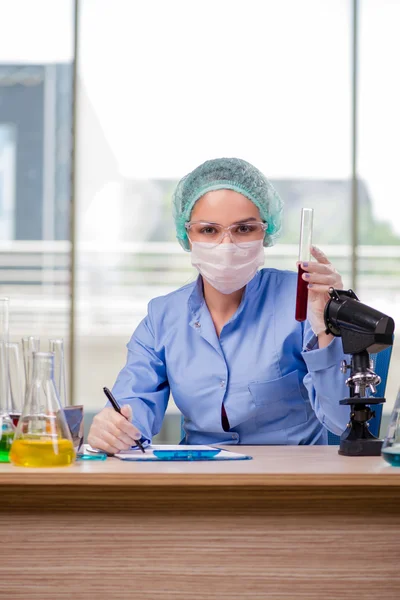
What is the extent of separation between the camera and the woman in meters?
2.00

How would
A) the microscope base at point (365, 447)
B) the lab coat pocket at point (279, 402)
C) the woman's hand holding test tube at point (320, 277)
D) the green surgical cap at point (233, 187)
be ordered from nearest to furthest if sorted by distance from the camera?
the microscope base at point (365, 447) → the woman's hand holding test tube at point (320, 277) → the lab coat pocket at point (279, 402) → the green surgical cap at point (233, 187)

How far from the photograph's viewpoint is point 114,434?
1.55 m

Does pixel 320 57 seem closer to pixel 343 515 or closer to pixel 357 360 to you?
pixel 357 360

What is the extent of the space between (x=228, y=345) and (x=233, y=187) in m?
0.41

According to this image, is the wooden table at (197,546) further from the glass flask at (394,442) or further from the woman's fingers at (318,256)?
the woman's fingers at (318,256)

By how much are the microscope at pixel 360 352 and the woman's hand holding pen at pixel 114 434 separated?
1.32 feet

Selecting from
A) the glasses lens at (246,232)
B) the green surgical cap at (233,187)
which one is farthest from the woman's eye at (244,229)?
the green surgical cap at (233,187)

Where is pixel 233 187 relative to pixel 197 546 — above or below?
above

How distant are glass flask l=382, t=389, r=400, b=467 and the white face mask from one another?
0.76 m

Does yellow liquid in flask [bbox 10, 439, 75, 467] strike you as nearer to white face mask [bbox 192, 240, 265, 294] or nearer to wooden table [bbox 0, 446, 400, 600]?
wooden table [bbox 0, 446, 400, 600]

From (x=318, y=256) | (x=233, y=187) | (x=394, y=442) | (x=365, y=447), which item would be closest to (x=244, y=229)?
(x=233, y=187)

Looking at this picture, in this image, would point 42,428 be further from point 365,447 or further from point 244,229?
point 244,229

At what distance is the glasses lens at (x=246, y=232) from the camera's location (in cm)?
203

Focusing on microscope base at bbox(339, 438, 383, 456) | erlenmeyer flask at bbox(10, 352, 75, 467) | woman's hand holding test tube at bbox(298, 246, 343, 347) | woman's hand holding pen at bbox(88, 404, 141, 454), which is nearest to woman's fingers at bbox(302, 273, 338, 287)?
woman's hand holding test tube at bbox(298, 246, 343, 347)
